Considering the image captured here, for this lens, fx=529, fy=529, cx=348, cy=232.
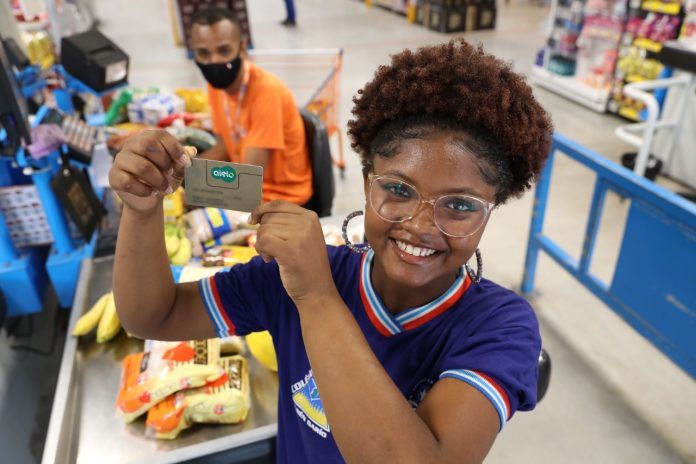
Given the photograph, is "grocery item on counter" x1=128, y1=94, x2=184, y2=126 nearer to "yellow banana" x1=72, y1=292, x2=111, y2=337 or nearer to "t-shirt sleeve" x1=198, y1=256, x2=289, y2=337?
"yellow banana" x1=72, y1=292, x2=111, y2=337

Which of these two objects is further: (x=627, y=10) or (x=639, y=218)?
(x=627, y=10)

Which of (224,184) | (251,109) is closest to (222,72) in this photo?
(251,109)

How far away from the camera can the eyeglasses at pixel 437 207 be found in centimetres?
A: 96

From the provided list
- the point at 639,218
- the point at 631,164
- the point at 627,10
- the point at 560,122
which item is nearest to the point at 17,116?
the point at 639,218

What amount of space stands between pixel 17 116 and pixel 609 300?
9.49 ft

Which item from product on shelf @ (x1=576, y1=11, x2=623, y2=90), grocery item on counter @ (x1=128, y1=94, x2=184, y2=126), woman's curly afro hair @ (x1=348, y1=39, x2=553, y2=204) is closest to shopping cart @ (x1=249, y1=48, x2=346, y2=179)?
grocery item on counter @ (x1=128, y1=94, x2=184, y2=126)

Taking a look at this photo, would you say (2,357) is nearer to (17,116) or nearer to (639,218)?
(17,116)

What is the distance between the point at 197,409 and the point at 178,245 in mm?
994

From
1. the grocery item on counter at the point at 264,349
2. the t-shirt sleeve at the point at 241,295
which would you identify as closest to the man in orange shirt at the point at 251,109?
the grocery item on counter at the point at 264,349

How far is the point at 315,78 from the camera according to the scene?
708 centimetres

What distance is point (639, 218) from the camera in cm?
246

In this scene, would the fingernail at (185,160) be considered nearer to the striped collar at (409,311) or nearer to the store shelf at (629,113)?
the striped collar at (409,311)

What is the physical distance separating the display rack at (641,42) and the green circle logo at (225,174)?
18.3ft

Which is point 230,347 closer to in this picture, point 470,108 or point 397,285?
point 397,285
